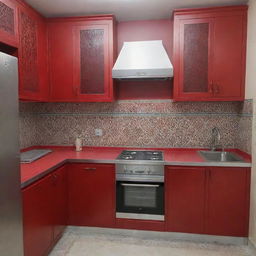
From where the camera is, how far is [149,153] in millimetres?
2543

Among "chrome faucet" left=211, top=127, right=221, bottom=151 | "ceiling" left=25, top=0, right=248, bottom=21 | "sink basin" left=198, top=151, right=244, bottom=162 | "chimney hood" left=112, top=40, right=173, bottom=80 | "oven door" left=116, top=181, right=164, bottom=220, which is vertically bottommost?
"oven door" left=116, top=181, right=164, bottom=220

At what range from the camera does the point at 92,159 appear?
7.43ft

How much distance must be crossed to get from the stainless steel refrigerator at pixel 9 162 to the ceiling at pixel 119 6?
1.35 m

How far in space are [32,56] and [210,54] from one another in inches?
73.5

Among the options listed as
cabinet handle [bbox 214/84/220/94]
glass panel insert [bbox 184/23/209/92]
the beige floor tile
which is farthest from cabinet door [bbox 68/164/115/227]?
cabinet handle [bbox 214/84/220/94]

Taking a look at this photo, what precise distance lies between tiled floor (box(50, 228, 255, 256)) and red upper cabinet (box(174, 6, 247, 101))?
151 centimetres

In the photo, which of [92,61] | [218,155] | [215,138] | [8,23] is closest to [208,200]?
[218,155]

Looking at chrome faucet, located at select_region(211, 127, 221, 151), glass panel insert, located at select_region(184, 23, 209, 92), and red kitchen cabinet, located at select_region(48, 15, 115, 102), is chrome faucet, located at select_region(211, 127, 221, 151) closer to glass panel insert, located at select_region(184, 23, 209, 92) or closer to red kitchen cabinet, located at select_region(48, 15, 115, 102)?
glass panel insert, located at select_region(184, 23, 209, 92)

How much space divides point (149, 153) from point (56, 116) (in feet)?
4.32

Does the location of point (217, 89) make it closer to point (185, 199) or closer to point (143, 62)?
point (143, 62)

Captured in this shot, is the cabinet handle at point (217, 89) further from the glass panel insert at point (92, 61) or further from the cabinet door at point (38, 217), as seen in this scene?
the cabinet door at point (38, 217)

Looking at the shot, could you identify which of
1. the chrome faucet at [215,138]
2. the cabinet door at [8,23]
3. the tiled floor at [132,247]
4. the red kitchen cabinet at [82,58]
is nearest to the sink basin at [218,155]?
the chrome faucet at [215,138]

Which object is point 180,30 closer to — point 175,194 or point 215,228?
point 175,194

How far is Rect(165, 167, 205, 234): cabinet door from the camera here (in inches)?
85.2
